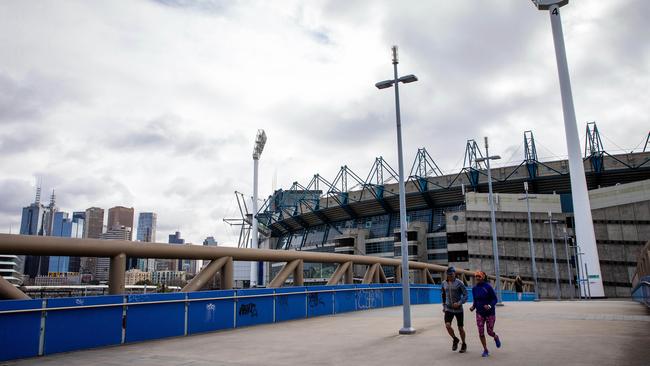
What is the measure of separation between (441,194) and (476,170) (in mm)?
9346

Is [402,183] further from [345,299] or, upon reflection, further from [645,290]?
[645,290]

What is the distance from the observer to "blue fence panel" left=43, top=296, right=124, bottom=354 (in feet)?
34.8

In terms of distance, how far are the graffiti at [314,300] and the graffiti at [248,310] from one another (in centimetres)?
350

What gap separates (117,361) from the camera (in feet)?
30.1

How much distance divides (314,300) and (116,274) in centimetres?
881

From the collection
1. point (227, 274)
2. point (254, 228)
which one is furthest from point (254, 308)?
point (254, 228)

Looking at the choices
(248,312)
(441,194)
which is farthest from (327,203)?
(248,312)

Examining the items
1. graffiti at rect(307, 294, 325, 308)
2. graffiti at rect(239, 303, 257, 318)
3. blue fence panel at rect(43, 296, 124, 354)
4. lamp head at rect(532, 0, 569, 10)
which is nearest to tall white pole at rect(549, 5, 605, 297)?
lamp head at rect(532, 0, 569, 10)

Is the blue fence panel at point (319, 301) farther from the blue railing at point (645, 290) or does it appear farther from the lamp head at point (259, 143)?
the lamp head at point (259, 143)

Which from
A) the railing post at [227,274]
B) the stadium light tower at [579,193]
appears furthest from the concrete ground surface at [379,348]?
the stadium light tower at [579,193]

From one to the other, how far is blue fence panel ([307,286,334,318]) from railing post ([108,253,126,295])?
8112mm

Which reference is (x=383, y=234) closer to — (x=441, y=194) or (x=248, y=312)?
(x=441, y=194)

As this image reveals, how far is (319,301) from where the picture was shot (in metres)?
19.8

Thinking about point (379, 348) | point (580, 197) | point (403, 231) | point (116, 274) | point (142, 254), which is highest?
point (580, 197)
